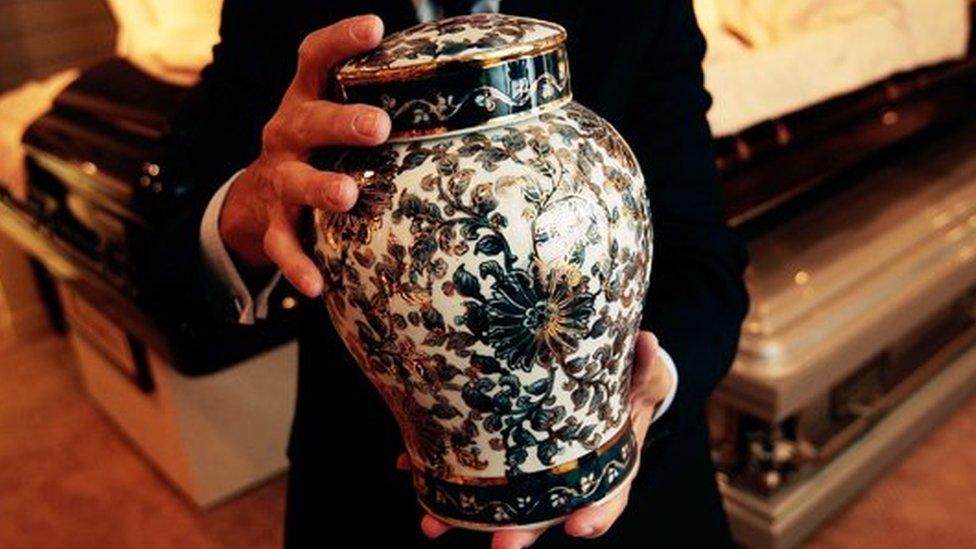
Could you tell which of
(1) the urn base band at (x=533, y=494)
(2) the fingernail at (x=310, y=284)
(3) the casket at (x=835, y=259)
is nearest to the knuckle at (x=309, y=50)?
(2) the fingernail at (x=310, y=284)

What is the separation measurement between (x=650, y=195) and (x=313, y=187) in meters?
0.33

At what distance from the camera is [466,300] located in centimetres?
46

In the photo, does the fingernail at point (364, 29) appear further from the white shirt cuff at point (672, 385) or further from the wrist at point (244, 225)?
the white shirt cuff at point (672, 385)

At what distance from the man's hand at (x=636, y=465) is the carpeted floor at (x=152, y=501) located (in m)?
1.20

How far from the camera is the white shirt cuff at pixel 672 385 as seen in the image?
25.3 inches

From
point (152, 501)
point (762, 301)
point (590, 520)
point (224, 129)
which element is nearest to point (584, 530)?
→ point (590, 520)

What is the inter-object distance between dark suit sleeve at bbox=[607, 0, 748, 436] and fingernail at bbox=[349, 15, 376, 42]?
27cm

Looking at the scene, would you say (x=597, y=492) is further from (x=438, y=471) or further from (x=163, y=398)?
(x=163, y=398)

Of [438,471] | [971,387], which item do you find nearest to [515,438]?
[438,471]

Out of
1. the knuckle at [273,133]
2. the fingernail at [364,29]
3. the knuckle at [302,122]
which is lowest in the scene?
the knuckle at [273,133]

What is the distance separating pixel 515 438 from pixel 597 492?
2.6 inches

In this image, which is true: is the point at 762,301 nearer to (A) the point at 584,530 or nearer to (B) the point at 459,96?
(A) the point at 584,530

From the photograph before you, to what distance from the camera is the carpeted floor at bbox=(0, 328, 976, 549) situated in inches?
67.2

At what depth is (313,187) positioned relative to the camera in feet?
1.52
